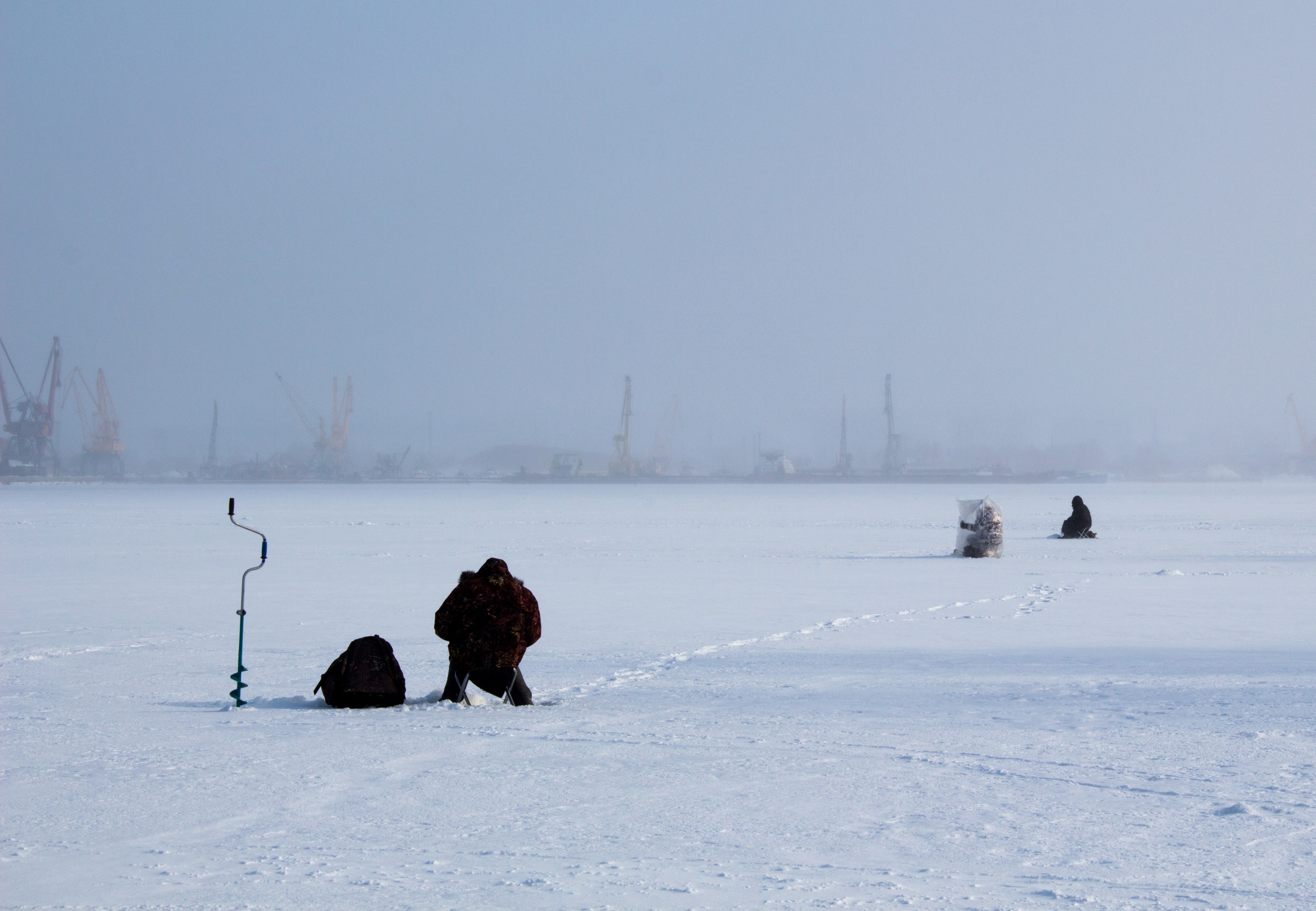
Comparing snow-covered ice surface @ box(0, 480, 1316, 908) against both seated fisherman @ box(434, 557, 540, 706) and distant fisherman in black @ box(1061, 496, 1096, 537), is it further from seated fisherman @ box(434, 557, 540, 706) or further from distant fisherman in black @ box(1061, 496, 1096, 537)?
distant fisherman in black @ box(1061, 496, 1096, 537)

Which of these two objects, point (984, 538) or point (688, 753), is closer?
point (688, 753)

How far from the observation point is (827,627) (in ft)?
42.2

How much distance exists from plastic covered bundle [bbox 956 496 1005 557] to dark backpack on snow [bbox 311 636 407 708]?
634 inches

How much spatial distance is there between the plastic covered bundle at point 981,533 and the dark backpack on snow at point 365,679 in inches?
634

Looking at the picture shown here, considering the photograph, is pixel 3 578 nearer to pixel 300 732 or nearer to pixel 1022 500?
pixel 300 732

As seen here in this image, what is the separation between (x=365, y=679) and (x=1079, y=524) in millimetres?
23489

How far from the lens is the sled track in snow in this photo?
9.45m

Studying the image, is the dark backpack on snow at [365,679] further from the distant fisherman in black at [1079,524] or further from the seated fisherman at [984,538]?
the distant fisherman in black at [1079,524]

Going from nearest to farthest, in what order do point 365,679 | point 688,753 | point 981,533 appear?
point 688,753, point 365,679, point 981,533

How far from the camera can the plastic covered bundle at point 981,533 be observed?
904 inches

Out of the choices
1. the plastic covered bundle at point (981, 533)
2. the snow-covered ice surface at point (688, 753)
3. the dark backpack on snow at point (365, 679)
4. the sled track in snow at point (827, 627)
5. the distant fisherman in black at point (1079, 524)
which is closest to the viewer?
the snow-covered ice surface at point (688, 753)

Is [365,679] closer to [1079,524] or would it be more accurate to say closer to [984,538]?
[984,538]

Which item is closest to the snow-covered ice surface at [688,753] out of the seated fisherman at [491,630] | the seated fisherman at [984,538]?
the seated fisherman at [491,630]

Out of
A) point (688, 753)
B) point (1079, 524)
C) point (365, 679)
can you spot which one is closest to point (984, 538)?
point (1079, 524)
